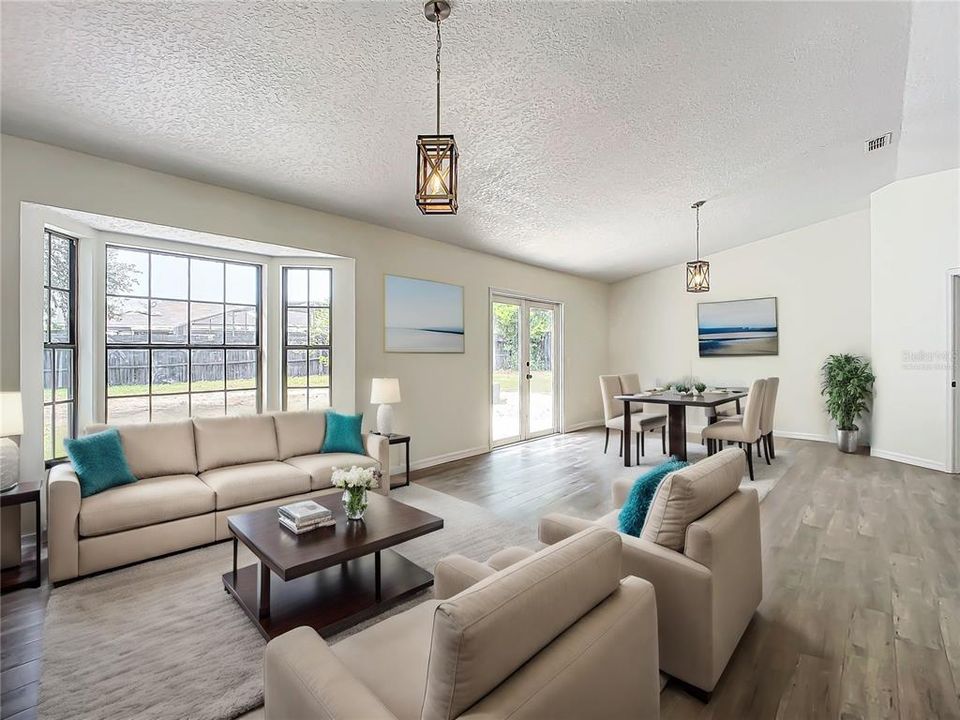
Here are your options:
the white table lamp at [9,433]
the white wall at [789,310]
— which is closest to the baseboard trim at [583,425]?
the white wall at [789,310]

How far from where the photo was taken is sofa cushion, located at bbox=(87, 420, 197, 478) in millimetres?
3271

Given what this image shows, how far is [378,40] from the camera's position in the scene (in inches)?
92.7

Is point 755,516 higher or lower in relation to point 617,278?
lower

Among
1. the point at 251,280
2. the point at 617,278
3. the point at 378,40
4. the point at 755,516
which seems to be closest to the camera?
the point at 755,516

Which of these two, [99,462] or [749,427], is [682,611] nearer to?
[99,462]

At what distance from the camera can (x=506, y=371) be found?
21.9 feet

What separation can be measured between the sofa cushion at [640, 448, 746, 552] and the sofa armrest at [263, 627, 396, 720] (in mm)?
1270

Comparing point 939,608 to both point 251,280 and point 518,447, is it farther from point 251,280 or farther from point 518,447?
point 251,280

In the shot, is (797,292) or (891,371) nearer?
(891,371)

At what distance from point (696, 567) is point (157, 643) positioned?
2.40 meters

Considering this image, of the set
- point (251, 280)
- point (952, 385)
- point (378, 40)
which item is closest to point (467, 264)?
point (251, 280)

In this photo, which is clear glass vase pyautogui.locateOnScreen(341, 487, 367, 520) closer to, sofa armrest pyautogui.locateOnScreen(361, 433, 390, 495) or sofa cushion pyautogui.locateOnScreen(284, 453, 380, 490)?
sofa cushion pyautogui.locateOnScreen(284, 453, 380, 490)

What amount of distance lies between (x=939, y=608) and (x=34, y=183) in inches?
229

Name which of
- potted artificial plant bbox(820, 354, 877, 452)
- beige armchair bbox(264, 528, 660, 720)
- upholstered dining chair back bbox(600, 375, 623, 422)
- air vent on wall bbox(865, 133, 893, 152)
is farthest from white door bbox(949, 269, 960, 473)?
beige armchair bbox(264, 528, 660, 720)
